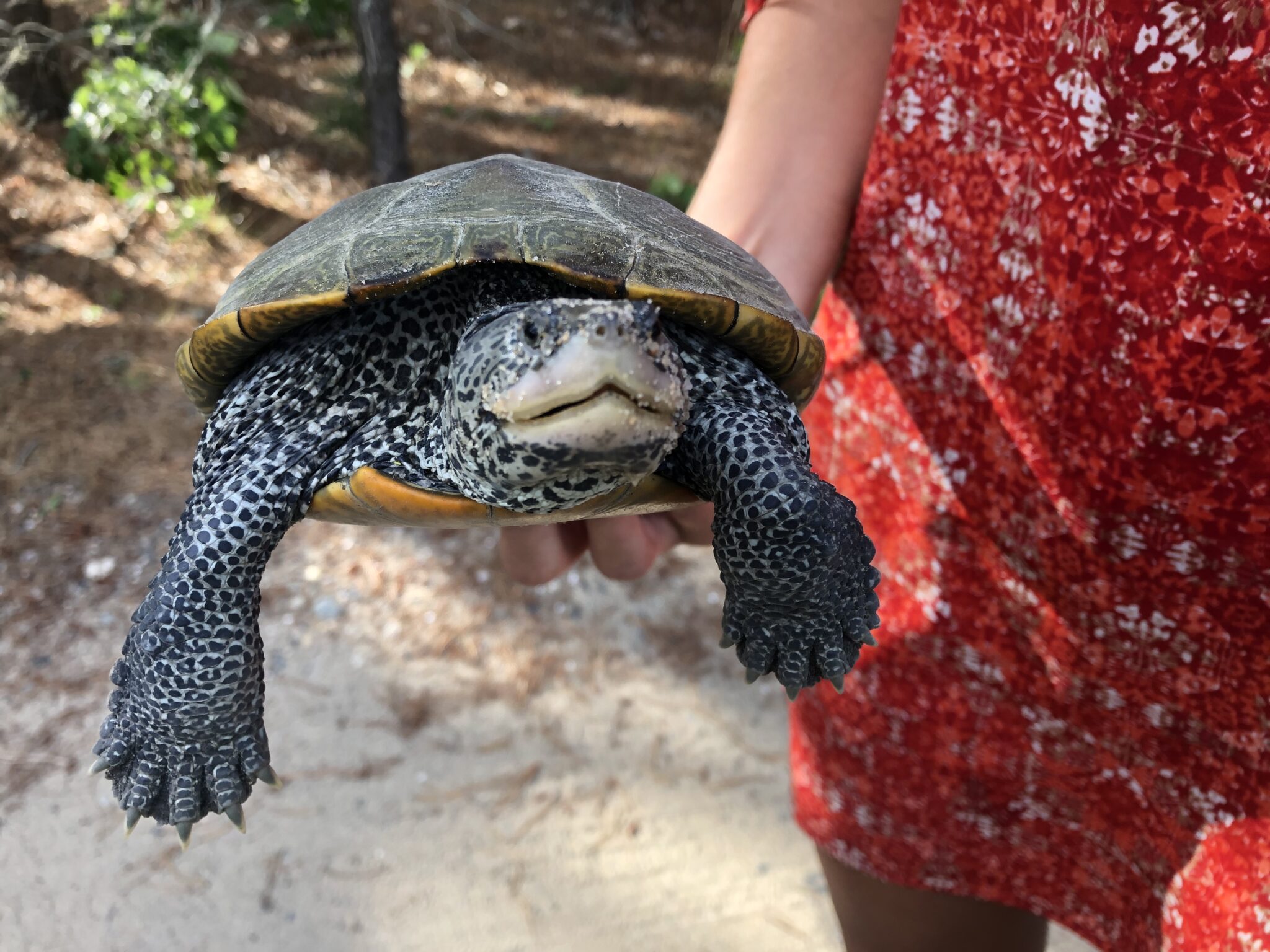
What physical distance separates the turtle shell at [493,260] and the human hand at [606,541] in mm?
348

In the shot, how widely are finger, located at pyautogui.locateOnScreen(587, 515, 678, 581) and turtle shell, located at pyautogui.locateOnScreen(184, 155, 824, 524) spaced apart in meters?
0.33

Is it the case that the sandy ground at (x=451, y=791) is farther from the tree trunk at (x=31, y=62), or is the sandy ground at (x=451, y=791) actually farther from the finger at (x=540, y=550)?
the tree trunk at (x=31, y=62)

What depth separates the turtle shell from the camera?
1.01 metres

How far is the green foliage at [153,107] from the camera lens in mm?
4324

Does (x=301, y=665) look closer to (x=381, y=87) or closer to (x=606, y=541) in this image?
(x=606, y=541)

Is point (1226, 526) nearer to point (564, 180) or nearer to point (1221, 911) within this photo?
point (1221, 911)

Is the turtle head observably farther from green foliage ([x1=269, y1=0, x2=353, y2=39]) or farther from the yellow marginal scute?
green foliage ([x1=269, y1=0, x2=353, y2=39])

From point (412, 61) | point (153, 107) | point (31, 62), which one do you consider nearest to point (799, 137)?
point (153, 107)


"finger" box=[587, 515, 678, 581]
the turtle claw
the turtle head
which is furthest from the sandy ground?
the turtle head

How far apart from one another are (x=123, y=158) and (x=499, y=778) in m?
3.71

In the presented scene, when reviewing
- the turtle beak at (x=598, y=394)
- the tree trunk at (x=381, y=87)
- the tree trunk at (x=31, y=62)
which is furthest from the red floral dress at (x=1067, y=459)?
the tree trunk at (x=31, y=62)

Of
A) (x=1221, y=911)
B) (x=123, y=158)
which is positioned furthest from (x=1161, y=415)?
(x=123, y=158)

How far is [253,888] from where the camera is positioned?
7.61 feet

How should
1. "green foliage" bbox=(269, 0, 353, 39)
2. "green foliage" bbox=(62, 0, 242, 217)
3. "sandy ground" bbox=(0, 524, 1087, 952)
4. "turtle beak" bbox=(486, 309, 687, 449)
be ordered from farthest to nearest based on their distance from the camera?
"green foliage" bbox=(269, 0, 353, 39)
"green foliage" bbox=(62, 0, 242, 217)
"sandy ground" bbox=(0, 524, 1087, 952)
"turtle beak" bbox=(486, 309, 687, 449)
